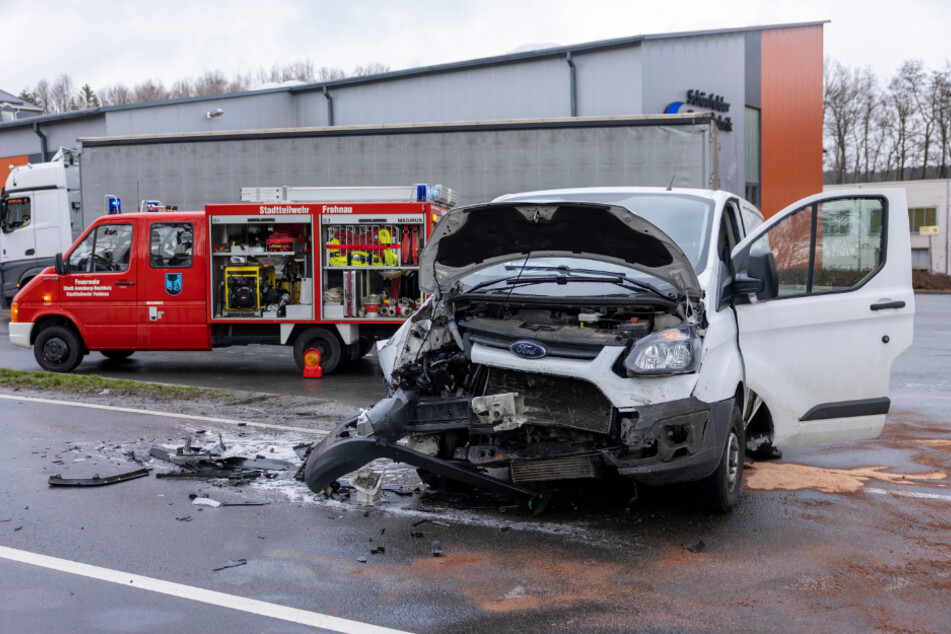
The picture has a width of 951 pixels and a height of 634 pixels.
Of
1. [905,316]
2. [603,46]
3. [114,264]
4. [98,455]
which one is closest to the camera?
[905,316]

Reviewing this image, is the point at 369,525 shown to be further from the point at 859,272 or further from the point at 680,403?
the point at 859,272

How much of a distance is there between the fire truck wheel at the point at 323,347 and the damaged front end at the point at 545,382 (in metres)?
6.61

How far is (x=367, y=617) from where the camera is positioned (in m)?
3.89

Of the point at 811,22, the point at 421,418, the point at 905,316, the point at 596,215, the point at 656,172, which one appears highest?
the point at 811,22

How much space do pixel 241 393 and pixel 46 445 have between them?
2814 mm

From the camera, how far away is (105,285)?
12180mm

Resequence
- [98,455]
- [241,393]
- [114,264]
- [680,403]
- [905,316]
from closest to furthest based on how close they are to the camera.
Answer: [680,403] < [905,316] < [98,455] < [241,393] < [114,264]

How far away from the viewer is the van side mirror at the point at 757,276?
548 cm

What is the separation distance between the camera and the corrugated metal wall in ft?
52.1

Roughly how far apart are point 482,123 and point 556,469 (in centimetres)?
1204

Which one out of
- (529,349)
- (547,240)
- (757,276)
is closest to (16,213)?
(547,240)

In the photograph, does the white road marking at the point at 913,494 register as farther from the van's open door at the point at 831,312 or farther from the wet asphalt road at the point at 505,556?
the van's open door at the point at 831,312

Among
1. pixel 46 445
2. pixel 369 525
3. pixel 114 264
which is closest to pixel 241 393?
pixel 46 445

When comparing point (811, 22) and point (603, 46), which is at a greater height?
point (811, 22)
